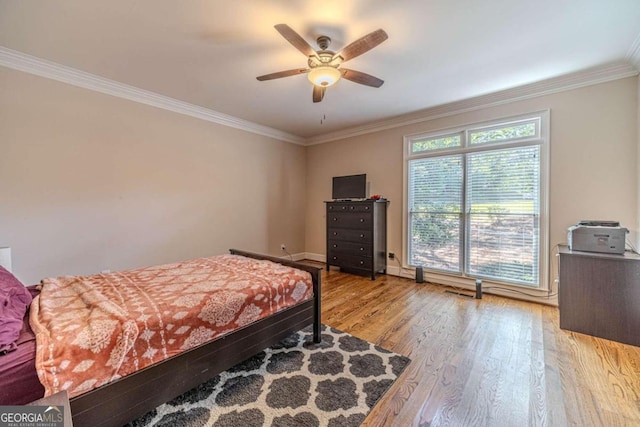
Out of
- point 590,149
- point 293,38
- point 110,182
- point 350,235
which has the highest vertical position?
point 293,38

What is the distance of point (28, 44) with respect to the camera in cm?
232

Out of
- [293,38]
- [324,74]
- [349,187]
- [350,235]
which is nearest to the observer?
[293,38]

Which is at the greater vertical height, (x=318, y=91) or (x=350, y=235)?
(x=318, y=91)

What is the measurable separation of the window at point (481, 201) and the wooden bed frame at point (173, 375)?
2687 mm

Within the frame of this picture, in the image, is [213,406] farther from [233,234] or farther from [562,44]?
[562,44]

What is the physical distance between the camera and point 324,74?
2.18 metres

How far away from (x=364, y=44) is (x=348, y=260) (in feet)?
10.5

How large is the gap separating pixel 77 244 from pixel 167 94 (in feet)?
6.80

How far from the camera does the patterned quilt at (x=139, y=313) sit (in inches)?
44.6

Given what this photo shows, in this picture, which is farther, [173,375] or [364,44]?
[364,44]

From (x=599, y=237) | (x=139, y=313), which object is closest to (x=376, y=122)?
(x=599, y=237)

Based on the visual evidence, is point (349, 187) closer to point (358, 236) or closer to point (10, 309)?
point (358, 236)

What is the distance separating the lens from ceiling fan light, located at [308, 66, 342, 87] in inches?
85.2

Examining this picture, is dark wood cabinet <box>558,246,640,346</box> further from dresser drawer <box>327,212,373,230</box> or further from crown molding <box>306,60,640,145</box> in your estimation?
dresser drawer <box>327,212,373,230</box>
